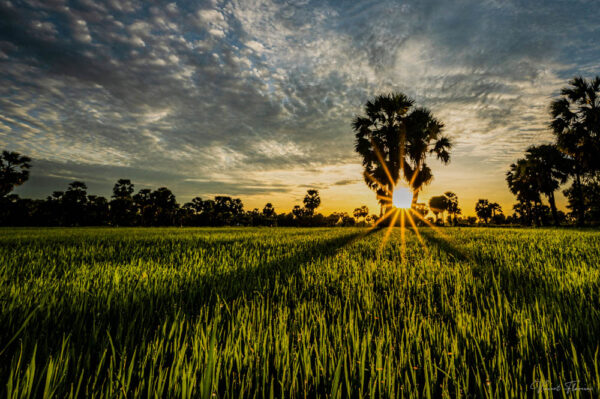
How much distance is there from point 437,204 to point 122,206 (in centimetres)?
9919

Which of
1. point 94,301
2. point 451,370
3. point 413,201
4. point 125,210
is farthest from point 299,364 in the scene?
point 125,210

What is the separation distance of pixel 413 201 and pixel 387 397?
76.4ft

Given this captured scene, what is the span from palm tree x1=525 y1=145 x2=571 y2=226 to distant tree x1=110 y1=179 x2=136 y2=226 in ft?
294

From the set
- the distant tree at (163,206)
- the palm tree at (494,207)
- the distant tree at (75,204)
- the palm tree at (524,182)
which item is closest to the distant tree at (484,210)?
the palm tree at (494,207)

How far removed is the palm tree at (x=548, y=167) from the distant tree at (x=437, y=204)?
51.0m

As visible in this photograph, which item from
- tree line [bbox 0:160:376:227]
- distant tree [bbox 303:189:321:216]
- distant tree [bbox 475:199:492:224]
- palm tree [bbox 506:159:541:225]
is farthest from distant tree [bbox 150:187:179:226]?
distant tree [bbox 475:199:492:224]

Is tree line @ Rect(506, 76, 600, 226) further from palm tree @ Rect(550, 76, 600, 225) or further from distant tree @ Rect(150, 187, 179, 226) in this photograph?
distant tree @ Rect(150, 187, 179, 226)

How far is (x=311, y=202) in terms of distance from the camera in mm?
86688

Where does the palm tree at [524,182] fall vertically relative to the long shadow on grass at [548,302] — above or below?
above

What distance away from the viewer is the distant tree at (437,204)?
8719 centimetres

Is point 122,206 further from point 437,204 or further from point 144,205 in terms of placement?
point 437,204

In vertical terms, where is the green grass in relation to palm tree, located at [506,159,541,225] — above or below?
below

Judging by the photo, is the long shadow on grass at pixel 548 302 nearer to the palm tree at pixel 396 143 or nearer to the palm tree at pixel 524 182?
the palm tree at pixel 396 143

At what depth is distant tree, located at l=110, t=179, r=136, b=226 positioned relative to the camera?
233 ft
